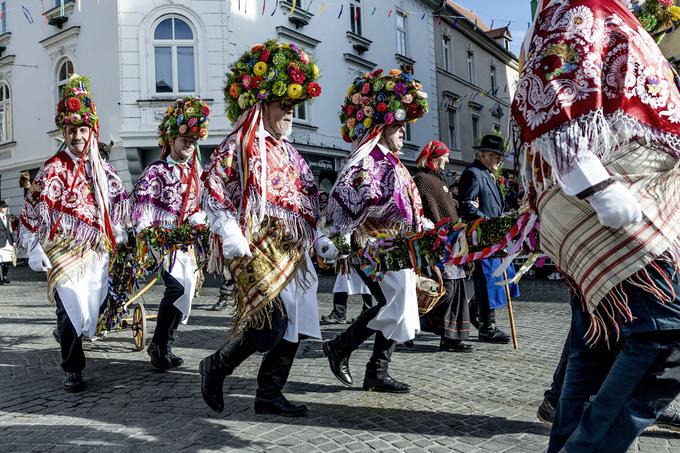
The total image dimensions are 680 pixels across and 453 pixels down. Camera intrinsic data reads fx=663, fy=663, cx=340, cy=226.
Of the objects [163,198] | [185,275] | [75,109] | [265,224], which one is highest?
[75,109]

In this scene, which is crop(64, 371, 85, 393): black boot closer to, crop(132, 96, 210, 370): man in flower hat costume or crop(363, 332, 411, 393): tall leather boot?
crop(132, 96, 210, 370): man in flower hat costume

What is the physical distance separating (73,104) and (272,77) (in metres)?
2.14

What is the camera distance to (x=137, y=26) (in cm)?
1738

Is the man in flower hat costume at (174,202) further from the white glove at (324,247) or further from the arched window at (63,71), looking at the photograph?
the arched window at (63,71)

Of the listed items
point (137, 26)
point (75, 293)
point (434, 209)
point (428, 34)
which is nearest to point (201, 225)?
point (75, 293)

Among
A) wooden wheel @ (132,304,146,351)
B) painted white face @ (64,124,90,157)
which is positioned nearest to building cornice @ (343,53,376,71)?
wooden wheel @ (132,304,146,351)

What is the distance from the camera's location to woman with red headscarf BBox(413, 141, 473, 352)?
590cm

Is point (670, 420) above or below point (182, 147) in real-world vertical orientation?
below

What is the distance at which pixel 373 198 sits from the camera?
4.40 meters

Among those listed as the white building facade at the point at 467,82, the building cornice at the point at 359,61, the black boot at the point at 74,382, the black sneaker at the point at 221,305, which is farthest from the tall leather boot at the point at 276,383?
the white building facade at the point at 467,82

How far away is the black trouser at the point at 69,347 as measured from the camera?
488 centimetres

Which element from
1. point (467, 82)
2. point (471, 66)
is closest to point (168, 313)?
point (467, 82)

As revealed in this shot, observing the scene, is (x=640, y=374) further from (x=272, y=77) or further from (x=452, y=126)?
(x=452, y=126)

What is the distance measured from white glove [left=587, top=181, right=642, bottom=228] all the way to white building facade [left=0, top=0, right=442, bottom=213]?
1561 centimetres
